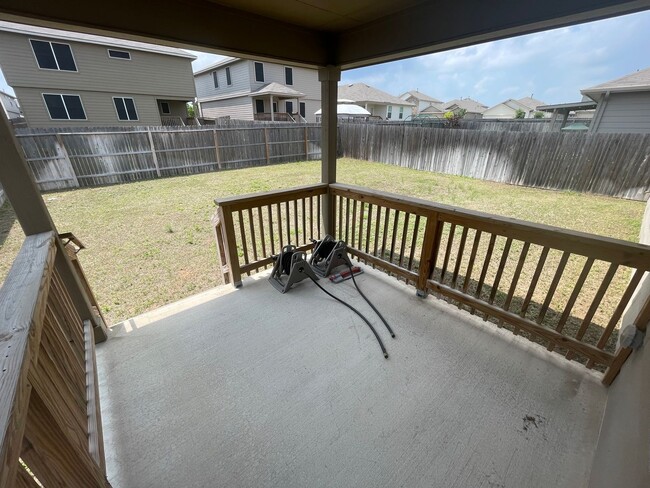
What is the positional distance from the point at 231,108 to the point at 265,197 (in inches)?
646

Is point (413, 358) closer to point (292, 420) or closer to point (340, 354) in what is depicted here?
point (340, 354)

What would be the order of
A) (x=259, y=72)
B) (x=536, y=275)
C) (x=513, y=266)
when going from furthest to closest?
(x=259, y=72)
(x=513, y=266)
(x=536, y=275)

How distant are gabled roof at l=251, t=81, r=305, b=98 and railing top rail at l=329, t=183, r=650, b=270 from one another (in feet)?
44.5

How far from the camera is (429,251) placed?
7.93 ft

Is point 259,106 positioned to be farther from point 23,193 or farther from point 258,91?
point 23,193

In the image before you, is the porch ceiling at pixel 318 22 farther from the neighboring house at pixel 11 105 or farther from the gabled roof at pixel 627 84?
the neighboring house at pixel 11 105

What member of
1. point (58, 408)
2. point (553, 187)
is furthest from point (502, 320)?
point (553, 187)

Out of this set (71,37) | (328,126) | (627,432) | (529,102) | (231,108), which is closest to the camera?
(627,432)

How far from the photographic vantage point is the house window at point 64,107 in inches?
398

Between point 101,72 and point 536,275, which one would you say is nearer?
point 536,275

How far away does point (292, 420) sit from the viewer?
1.57 metres

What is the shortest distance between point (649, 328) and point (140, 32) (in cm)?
331

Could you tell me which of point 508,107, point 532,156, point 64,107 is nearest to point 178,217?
point 532,156

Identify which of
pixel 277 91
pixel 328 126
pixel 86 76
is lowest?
pixel 328 126
